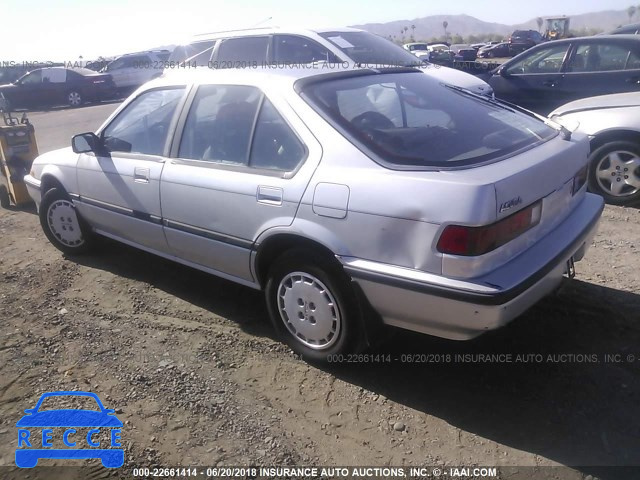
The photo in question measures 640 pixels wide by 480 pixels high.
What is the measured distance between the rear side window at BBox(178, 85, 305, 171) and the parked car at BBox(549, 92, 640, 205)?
10.9ft

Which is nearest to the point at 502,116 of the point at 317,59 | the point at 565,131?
the point at 565,131

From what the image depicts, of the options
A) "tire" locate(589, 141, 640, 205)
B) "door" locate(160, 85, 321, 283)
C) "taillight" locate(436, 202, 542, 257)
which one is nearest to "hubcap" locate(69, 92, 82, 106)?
"door" locate(160, 85, 321, 283)

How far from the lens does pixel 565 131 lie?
331cm

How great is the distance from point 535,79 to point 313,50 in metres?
3.20

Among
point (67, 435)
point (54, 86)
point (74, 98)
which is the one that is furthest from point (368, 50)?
point (54, 86)

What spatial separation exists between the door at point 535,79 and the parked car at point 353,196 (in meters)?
4.72

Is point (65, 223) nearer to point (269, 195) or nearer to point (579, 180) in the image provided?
point (269, 195)

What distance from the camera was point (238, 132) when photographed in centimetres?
335

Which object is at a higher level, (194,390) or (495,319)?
(495,319)

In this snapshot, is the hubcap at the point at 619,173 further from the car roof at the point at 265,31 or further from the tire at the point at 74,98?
the tire at the point at 74,98

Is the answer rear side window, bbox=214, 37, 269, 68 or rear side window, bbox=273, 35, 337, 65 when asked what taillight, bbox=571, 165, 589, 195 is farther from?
rear side window, bbox=214, 37, 269, 68

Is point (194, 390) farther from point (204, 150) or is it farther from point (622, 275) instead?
point (622, 275)

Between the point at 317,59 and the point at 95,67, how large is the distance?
2387cm

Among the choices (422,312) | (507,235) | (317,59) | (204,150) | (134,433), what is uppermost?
(317,59)
